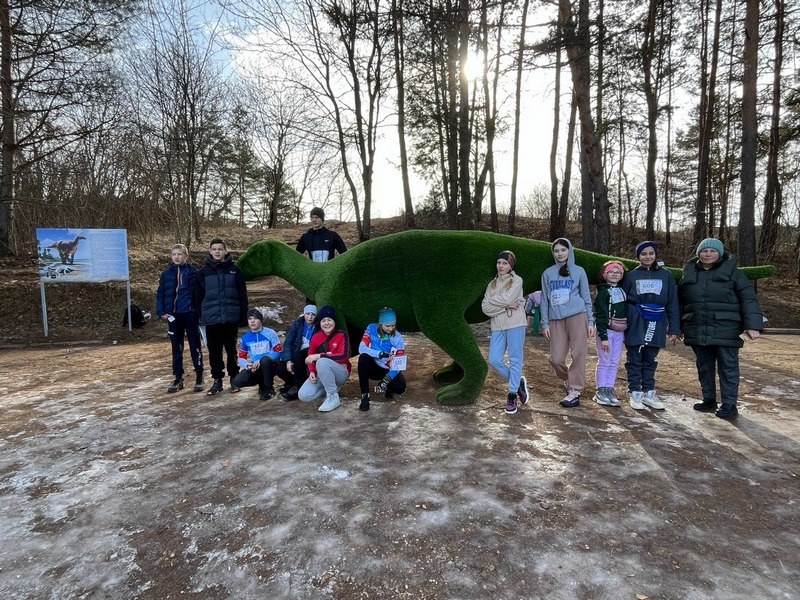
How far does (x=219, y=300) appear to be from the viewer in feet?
16.2

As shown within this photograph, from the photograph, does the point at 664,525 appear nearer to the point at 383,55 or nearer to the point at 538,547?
the point at 538,547

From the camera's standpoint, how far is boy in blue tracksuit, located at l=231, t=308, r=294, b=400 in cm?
492

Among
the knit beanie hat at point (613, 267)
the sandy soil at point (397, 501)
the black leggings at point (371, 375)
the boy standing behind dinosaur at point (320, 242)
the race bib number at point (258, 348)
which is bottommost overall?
the sandy soil at point (397, 501)

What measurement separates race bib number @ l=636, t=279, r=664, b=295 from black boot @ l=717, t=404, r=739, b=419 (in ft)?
3.88

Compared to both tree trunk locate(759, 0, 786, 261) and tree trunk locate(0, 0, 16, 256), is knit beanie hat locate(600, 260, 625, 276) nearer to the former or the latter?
tree trunk locate(759, 0, 786, 261)

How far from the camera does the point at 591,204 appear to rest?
13.3 meters

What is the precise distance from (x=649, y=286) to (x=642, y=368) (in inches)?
32.4

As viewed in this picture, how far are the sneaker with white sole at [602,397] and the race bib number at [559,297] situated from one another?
3.34 feet

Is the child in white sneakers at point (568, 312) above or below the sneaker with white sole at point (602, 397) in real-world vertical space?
above

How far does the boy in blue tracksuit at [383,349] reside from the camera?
15.3ft

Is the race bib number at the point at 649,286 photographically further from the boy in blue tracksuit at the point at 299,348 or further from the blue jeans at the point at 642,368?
the boy in blue tracksuit at the point at 299,348

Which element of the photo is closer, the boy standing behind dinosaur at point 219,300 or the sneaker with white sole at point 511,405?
the sneaker with white sole at point 511,405

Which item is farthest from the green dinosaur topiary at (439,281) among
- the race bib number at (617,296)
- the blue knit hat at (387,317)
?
the race bib number at (617,296)

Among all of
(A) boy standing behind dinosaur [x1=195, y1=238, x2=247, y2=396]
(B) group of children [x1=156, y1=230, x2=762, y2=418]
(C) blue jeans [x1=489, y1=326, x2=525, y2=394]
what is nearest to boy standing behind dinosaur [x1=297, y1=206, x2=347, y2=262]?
(A) boy standing behind dinosaur [x1=195, y1=238, x2=247, y2=396]
